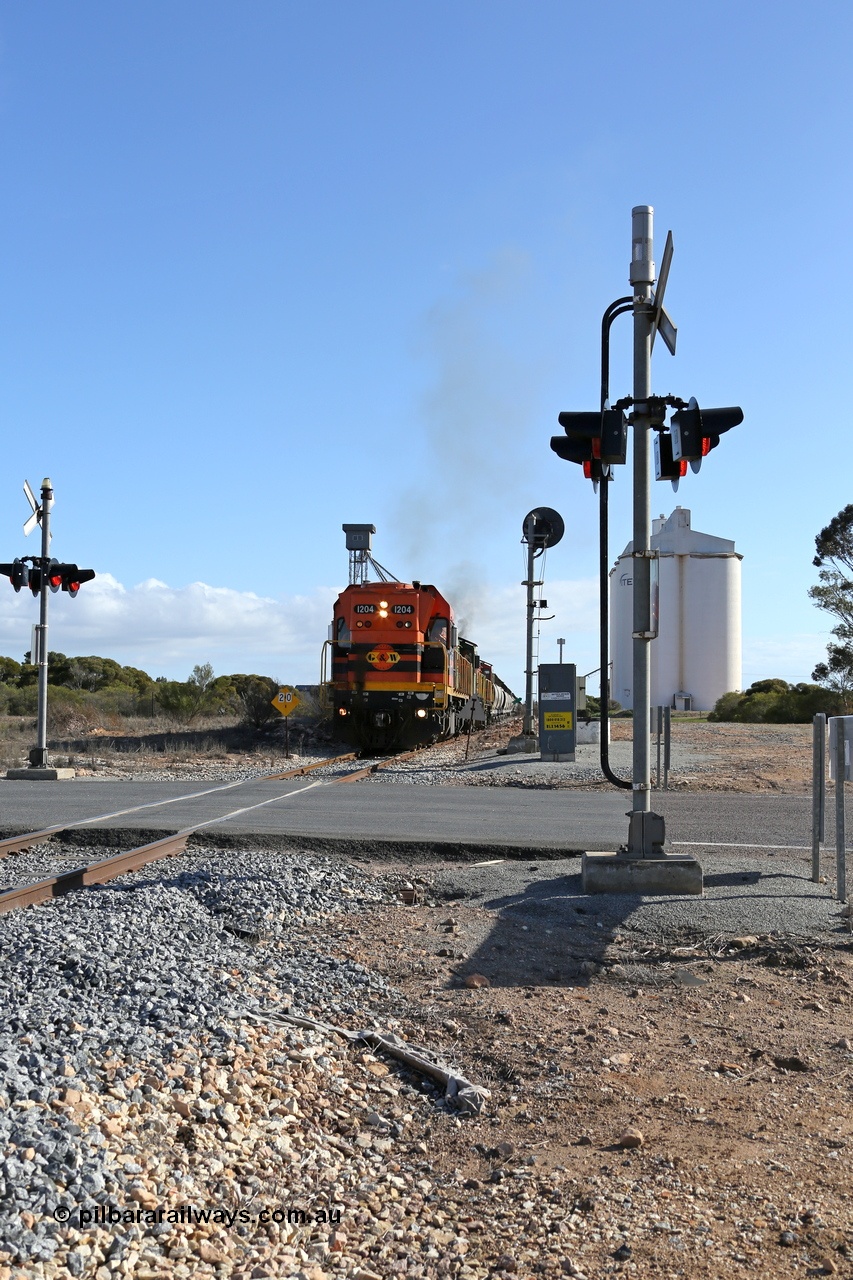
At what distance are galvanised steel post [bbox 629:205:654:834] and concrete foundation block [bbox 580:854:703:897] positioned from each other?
0.55 ft

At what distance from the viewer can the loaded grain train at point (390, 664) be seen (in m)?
25.5

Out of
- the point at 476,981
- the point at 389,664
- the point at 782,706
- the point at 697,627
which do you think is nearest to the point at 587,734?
the point at 389,664

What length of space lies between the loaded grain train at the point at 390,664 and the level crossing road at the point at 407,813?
7843 mm

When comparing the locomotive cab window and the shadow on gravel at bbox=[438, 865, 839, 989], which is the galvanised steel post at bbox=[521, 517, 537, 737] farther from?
the shadow on gravel at bbox=[438, 865, 839, 989]

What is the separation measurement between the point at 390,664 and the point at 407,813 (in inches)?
477

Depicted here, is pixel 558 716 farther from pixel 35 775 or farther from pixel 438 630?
pixel 35 775

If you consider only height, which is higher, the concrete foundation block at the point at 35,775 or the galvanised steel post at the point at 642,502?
the galvanised steel post at the point at 642,502

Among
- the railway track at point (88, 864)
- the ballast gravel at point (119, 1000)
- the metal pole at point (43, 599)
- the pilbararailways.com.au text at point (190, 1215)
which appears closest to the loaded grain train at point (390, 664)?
the metal pole at point (43, 599)

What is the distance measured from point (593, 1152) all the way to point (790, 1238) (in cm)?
79

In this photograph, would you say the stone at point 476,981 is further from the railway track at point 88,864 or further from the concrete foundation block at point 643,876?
the railway track at point 88,864

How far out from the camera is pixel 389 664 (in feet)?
83.4

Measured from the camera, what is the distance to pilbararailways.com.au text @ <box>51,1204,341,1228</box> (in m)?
2.92

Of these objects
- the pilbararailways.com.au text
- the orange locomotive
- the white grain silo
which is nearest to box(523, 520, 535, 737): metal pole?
the orange locomotive

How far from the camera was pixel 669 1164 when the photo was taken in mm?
3568
